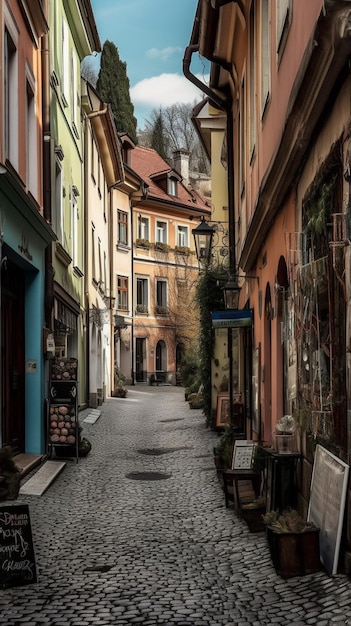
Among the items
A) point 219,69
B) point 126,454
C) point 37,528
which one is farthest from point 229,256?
point 37,528

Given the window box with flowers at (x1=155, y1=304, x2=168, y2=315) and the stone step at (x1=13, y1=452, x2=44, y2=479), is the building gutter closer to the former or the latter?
the stone step at (x1=13, y1=452, x2=44, y2=479)

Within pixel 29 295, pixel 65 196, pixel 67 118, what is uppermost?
pixel 67 118

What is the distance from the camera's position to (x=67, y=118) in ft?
57.5

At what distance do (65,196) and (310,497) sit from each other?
A: 12.4 metres

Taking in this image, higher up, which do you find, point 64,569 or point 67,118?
point 67,118

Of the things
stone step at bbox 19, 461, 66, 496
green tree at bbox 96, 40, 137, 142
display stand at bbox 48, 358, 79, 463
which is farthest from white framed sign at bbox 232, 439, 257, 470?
green tree at bbox 96, 40, 137, 142

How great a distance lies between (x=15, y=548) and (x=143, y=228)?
119 feet

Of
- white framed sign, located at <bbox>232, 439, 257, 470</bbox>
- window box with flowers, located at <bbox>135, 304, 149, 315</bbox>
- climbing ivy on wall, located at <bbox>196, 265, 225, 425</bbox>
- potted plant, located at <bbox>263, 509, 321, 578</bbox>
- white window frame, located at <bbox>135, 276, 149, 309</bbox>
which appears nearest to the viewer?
potted plant, located at <bbox>263, 509, 321, 578</bbox>

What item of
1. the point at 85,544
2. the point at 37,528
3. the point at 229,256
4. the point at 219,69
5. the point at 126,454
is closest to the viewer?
the point at 85,544

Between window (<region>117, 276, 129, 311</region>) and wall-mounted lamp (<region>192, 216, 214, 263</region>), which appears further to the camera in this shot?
window (<region>117, 276, 129, 311</region>)

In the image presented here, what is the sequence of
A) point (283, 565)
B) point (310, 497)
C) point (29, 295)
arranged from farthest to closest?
point (29, 295), point (310, 497), point (283, 565)

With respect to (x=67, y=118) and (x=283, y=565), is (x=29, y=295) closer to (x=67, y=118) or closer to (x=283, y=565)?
(x=67, y=118)

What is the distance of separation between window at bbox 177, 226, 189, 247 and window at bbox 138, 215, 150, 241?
2797 mm

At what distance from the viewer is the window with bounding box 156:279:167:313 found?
42.8m
